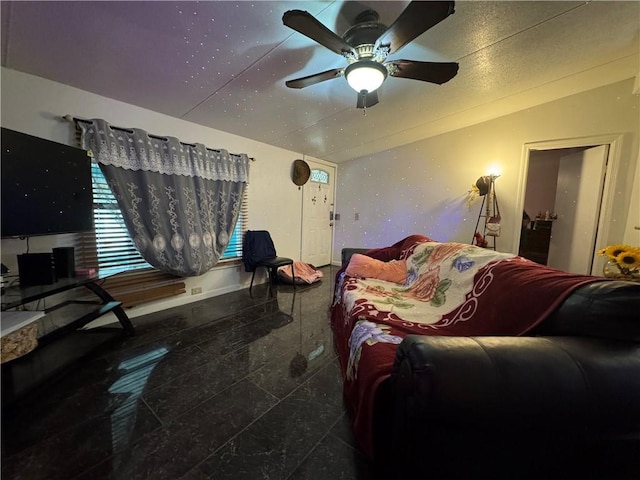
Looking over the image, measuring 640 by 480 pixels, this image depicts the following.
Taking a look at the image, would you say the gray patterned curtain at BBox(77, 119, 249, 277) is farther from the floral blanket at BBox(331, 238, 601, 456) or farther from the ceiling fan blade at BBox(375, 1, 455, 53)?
the ceiling fan blade at BBox(375, 1, 455, 53)

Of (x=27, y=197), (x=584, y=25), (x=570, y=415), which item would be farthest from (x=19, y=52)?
(x=584, y=25)

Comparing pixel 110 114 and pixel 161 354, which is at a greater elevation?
pixel 110 114

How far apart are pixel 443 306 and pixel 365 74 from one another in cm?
156

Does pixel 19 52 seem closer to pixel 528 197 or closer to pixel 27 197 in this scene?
pixel 27 197

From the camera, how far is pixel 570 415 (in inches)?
26.3

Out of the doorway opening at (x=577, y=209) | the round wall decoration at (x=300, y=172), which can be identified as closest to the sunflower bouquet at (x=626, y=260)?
the doorway opening at (x=577, y=209)

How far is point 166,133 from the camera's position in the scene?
98.7 inches

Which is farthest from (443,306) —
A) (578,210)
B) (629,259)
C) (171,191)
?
(578,210)

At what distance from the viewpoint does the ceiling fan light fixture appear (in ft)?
4.85

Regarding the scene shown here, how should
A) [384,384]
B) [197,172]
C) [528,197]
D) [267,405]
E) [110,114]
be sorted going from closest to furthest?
[384,384] → [267,405] → [110,114] → [197,172] → [528,197]

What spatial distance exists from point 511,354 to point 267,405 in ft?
4.06

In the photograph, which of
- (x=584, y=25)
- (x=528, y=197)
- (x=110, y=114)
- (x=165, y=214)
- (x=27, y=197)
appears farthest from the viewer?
(x=528, y=197)

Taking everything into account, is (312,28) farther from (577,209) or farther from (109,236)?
(577,209)

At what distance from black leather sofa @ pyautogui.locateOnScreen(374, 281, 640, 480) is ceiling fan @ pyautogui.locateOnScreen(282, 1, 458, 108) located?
136 centimetres
